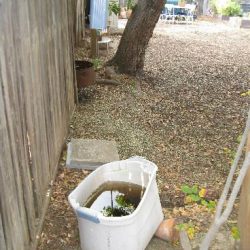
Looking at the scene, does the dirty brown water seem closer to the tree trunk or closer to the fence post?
the fence post

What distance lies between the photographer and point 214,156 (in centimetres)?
466

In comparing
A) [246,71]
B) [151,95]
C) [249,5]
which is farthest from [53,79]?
[249,5]

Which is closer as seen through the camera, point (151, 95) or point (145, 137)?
point (145, 137)

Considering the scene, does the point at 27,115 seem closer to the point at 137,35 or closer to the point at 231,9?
the point at 137,35

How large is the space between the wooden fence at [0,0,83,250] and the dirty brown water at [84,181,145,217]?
0.48 m

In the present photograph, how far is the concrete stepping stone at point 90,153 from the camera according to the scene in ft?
13.4

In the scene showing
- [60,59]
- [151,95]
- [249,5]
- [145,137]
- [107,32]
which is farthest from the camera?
[249,5]

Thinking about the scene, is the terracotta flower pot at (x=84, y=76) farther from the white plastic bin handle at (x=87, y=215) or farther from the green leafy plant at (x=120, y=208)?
the white plastic bin handle at (x=87, y=215)

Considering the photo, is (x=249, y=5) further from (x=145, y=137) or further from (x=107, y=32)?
(x=145, y=137)

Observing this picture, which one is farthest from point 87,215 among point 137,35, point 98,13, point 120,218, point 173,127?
point 98,13

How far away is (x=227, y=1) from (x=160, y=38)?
9.40m

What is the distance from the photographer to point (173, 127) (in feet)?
18.0

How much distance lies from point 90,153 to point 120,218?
187 centimetres

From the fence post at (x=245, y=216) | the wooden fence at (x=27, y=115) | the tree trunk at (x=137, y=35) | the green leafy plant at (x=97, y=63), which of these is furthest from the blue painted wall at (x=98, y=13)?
the fence post at (x=245, y=216)
